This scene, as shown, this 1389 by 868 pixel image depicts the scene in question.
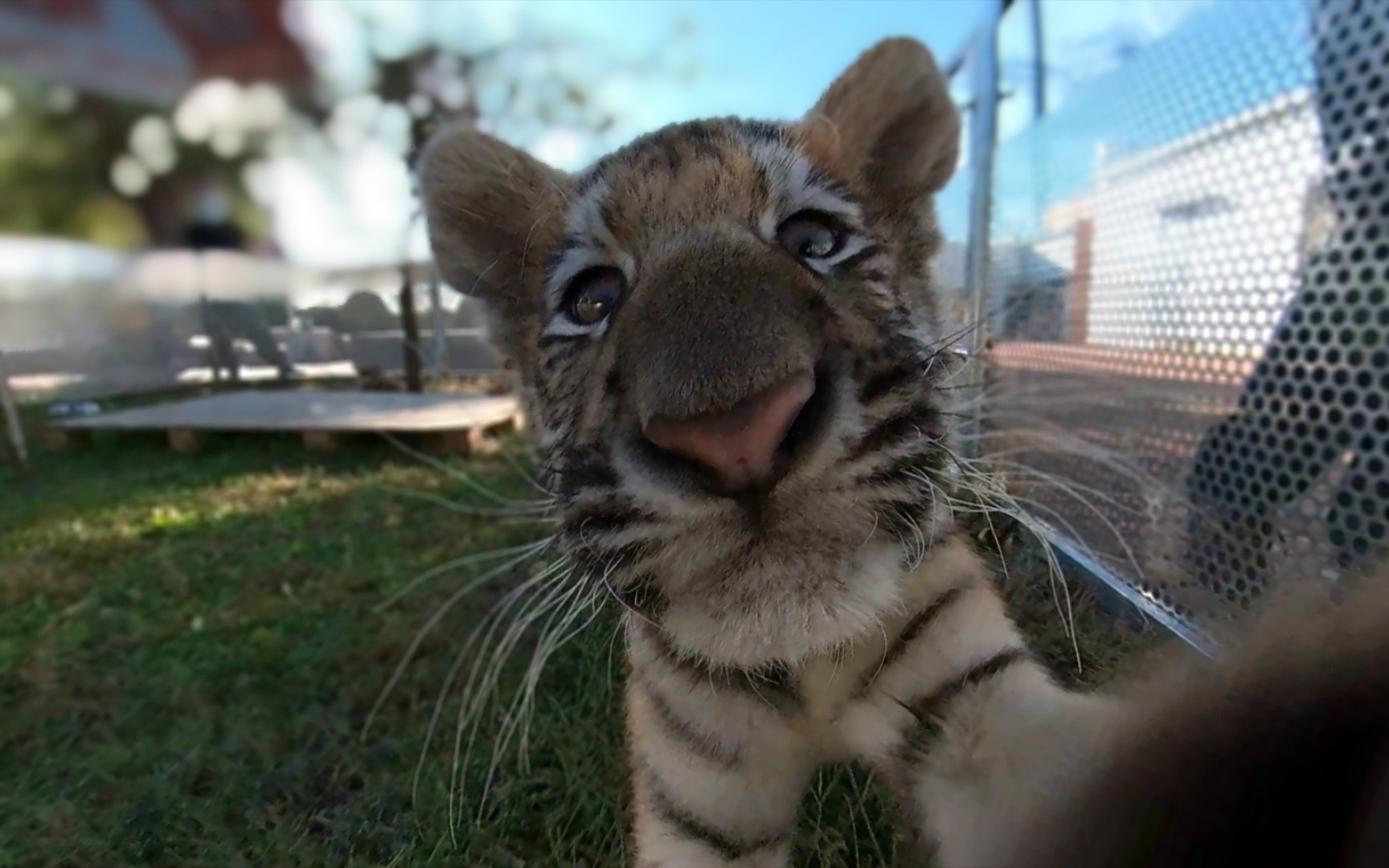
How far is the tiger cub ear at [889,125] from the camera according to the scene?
106cm

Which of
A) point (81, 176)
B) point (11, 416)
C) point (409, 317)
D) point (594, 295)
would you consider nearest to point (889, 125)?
point (594, 295)

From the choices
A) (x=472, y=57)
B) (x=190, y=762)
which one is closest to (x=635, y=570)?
(x=190, y=762)

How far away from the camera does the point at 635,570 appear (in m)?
0.78

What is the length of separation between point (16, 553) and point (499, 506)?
1536mm

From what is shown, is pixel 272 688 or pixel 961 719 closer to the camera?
pixel 961 719

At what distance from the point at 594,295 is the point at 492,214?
37 cm

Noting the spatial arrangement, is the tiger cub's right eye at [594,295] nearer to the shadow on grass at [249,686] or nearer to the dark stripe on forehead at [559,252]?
the dark stripe on forehead at [559,252]

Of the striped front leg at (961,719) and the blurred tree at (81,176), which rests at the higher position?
the blurred tree at (81,176)

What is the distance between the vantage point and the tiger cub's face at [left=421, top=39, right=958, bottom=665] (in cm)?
67

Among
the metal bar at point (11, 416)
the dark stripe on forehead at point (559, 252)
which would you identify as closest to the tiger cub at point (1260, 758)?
the dark stripe on forehead at point (559, 252)

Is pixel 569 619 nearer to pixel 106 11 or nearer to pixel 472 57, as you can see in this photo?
pixel 472 57

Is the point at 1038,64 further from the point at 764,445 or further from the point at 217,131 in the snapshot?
the point at 217,131

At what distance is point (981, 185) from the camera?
5.08 ft

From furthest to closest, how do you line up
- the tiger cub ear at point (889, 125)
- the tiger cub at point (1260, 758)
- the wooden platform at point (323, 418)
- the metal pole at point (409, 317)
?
the wooden platform at point (323, 418), the metal pole at point (409, 317), the tiger cub ear at point (889, 125), the tiger cub at point (1260, 758)
